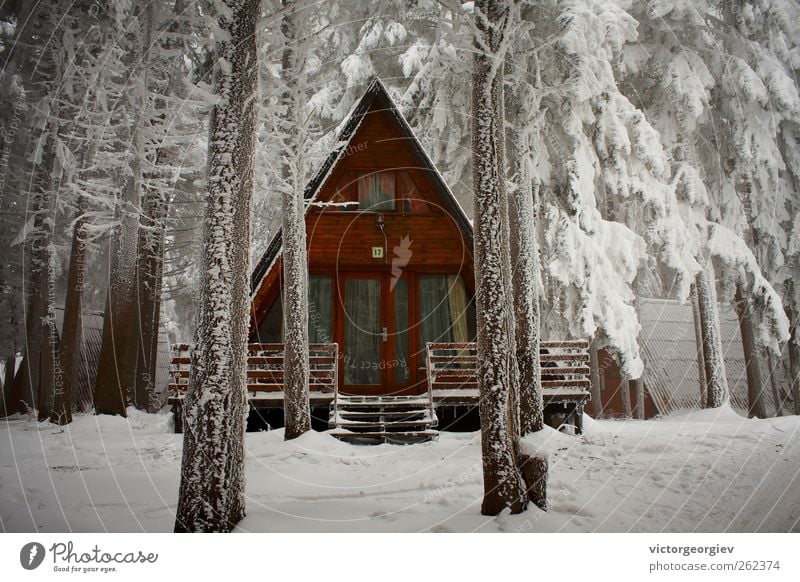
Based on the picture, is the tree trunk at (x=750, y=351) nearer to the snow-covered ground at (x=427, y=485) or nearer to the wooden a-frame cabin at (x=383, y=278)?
the snow-covered ground at (x=427, y=485)

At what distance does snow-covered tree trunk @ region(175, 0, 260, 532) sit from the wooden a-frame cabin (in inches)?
137

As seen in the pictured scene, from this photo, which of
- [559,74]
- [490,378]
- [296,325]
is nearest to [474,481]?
[490,378]

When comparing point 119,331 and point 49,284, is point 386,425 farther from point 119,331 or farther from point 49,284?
point 49,284

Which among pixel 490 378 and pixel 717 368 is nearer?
pixel 490 378

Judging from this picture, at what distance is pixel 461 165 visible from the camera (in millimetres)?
8055

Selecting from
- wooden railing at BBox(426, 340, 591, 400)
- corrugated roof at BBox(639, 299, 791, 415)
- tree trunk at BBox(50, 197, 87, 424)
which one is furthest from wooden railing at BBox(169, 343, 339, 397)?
corrugated roof at BBox(639, 299, 791, 415)

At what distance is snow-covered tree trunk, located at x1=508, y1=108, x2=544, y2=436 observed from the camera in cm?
542

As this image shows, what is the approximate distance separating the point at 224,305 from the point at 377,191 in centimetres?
514

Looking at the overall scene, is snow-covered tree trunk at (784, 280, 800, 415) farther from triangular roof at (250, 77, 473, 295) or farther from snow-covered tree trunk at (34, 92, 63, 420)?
snow-covered tree trunk at (34, 92, 63, 420)

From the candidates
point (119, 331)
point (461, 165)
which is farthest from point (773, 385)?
point (119, 331)

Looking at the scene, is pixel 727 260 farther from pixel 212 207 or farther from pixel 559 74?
pixel 212 207

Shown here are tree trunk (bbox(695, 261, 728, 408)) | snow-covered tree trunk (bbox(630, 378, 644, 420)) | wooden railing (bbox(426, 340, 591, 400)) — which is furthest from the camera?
snow-covered tree trunk (bbox(630, 378, 644, 420))

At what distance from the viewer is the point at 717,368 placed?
5781 mm

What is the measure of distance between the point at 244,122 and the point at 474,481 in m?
3.63
